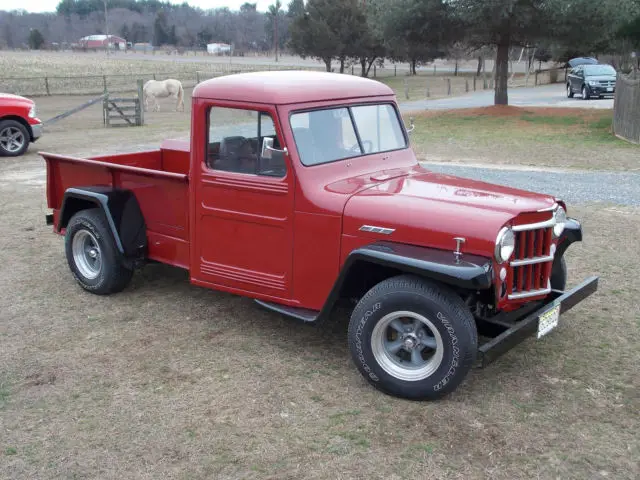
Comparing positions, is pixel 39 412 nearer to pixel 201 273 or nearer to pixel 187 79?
pixel 201 273

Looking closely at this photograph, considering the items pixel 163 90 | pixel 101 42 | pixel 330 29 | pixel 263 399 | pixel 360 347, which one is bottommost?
pixel 263 399

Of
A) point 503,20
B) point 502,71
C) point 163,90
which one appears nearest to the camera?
point 503,20

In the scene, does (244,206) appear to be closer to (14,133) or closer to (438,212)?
(438,212)

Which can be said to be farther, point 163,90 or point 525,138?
point 163,90

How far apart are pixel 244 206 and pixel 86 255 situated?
209cm

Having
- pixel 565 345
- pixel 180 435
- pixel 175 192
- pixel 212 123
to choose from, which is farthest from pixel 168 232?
pixel 565 345

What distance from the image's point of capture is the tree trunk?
21.5 meters

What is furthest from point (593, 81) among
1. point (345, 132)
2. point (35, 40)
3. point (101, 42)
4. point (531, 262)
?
point (101, 42)

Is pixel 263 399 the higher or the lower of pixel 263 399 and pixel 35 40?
the lower

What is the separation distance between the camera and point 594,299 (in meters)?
5.80

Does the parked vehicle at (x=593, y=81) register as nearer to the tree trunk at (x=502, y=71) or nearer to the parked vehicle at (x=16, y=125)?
the tree trunk at (x=502, y=71)

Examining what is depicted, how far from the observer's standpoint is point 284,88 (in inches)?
185

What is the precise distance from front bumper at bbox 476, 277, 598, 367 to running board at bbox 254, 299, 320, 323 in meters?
1.08

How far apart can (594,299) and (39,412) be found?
437 centimetres
